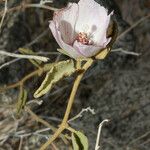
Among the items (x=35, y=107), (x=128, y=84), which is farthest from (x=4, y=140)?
(x=128, y=84)

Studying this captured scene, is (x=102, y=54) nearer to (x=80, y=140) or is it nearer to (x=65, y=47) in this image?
(x=65, y=47)

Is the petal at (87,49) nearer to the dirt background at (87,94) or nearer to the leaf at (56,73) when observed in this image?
the leaf at (56,73)

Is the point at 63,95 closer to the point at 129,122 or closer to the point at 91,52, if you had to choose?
the point at 129,122

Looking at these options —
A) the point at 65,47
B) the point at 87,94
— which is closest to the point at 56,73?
the point at 65,47

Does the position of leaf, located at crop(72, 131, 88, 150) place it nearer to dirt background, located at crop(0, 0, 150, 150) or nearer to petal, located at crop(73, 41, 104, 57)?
petal, located at crop(73, 41, 104, 57)

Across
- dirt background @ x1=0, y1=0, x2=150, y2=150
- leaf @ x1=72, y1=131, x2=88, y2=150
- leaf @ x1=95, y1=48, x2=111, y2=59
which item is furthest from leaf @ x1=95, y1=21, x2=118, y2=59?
dirt background @ x1=0, y1=0, x2=150, y2=150

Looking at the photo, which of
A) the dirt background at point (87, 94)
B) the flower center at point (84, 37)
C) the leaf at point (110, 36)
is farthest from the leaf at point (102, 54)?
the dirt background at point (87, 94)
